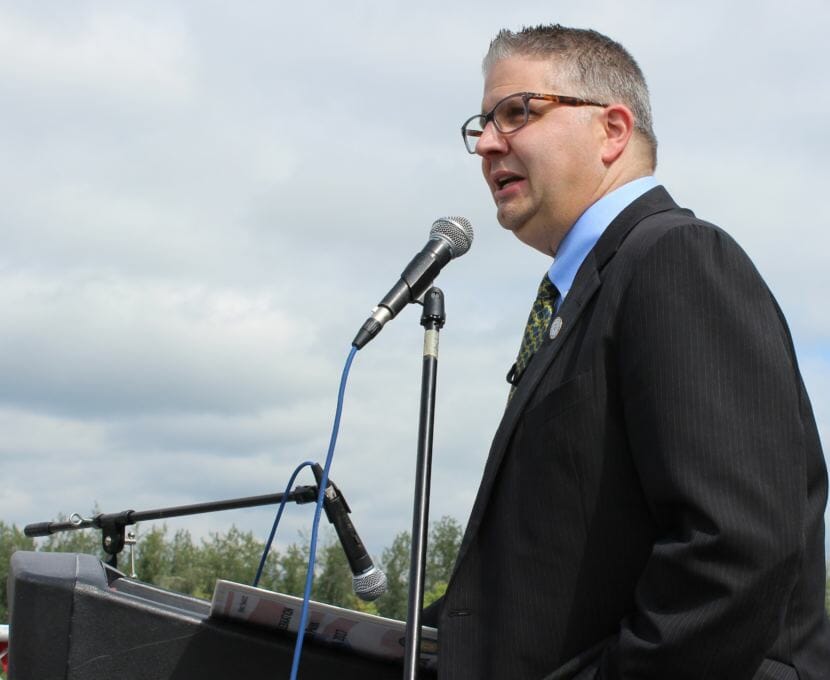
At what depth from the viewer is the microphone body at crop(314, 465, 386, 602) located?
11.7ft

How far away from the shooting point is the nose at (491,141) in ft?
9.36

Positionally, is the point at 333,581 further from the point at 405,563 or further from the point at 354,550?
the point at 354,550

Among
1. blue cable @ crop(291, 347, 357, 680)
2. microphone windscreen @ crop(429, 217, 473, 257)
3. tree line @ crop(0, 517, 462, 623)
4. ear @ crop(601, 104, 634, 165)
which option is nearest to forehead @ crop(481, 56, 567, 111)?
ear @ crop(601, 104, 634, 165)

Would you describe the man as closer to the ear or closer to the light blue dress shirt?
the light blue dress shirt

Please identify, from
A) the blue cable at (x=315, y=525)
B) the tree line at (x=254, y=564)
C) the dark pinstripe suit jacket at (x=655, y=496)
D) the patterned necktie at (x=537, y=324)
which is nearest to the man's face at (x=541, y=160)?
the patterned necktie at (x=537, y=324)

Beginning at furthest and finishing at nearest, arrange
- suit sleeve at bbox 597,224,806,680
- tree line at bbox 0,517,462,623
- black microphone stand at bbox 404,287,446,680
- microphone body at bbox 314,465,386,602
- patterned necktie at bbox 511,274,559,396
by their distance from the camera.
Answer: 1. tree line at bbox 0,517,462,623
2. microphone body at bbox 314,465,386,602
3. patterned necktie at bbox 511,274,559,396
4. black microphone stand at bbox 404,287,446,680
5. suit sleeve at bbox 597,224,806,680

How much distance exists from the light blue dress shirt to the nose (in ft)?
0.94

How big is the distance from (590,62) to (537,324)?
709 millimetres

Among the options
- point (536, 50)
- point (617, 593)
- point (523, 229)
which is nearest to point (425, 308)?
point (523, 229)

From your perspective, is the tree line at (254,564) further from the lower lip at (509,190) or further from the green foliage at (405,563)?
the lower lip at (509,190)

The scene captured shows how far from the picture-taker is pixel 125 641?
2.48 m

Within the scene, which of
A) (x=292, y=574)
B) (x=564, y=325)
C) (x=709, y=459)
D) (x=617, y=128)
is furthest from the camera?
(x=292, y=574)

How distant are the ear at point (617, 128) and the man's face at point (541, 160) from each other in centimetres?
2

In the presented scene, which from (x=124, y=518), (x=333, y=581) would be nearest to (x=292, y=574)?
(x=333, y=581)
